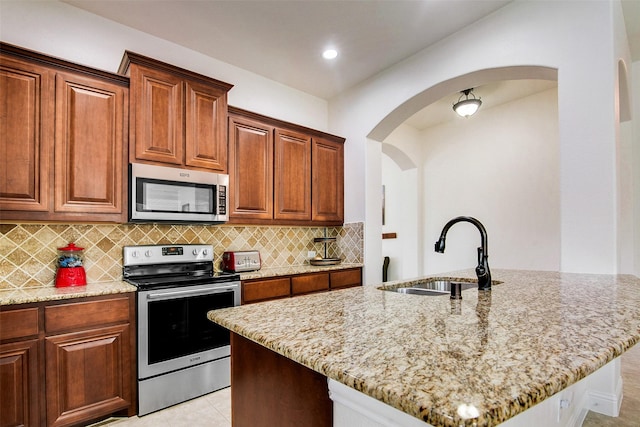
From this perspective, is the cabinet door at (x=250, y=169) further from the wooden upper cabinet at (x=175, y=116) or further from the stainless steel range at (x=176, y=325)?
the stainless steel range at (x=176, y=325)

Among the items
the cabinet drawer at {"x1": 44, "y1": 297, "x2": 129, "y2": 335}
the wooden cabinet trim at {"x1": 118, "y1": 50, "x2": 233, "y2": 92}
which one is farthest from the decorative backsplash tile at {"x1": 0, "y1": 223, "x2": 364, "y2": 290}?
the wooden cabinet trim at {"x1": 118, "y1": 50, "x2": 233, "y2": 92}

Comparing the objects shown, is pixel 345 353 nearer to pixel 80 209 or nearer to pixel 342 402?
pixel 342 402

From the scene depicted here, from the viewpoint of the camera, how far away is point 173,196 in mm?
2570

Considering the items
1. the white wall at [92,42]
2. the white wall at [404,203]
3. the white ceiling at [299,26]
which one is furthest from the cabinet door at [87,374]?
the white wall at [404,203]

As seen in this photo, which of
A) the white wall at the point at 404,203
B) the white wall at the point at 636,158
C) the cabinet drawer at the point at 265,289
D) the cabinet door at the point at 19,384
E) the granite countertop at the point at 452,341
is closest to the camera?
the granite countertop at the point at 452,341

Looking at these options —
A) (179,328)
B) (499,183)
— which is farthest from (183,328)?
(499,183)

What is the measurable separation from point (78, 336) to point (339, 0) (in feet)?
9.36

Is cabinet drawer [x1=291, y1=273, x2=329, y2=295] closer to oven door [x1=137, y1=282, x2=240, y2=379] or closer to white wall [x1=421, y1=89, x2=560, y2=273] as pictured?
oven door [x1=137, y1=282, x2=240, y2=379]

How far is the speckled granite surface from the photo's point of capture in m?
1.84

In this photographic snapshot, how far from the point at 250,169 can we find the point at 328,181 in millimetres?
→ 1018

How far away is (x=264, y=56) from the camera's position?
324 centimetres

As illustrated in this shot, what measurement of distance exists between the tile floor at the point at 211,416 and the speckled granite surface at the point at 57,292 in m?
0.84

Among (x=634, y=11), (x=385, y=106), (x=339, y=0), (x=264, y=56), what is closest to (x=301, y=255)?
(x=385, y=106)

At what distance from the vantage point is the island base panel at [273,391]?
93cm
